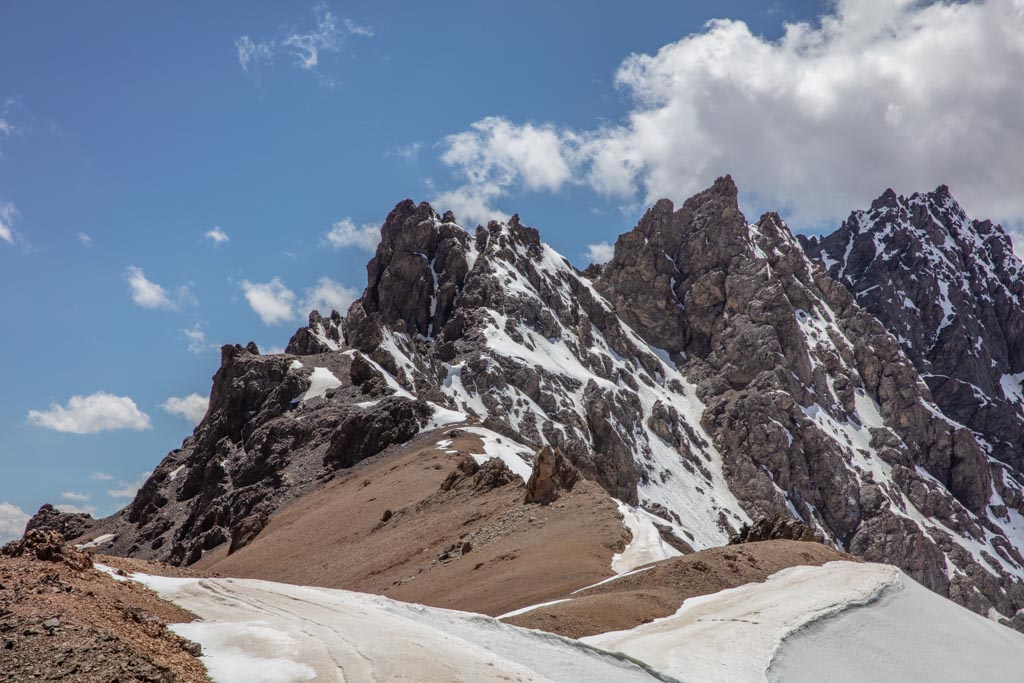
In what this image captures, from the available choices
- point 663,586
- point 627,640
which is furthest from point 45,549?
point 663,586

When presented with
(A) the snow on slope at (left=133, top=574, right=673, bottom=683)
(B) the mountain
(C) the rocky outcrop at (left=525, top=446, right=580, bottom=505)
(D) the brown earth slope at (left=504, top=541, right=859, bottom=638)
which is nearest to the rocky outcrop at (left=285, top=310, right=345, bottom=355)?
(B) the mountain

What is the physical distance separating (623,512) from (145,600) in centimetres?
2770

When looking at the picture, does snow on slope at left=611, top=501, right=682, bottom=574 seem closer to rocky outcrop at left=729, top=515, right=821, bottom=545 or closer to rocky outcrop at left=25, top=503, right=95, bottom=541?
rocky outcrop at left=729, top=515, right=821, bottom=545

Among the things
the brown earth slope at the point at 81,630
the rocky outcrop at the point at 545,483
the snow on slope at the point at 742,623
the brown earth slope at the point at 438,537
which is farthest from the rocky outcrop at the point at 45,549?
the rocky outcrop at the point at 545,483

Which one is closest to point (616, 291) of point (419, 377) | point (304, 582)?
point (419, 377)

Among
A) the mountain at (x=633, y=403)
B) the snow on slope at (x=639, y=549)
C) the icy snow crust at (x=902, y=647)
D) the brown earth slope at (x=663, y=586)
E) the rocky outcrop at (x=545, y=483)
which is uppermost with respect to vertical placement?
the mountain at (x=633, y=403)

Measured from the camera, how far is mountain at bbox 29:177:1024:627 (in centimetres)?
7775

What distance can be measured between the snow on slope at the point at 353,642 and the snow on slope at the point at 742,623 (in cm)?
164

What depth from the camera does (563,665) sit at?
14914mm

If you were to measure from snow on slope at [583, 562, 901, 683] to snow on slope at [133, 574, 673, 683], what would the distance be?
1.64 m

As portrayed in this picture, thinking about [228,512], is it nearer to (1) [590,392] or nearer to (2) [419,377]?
(2) [419,377]

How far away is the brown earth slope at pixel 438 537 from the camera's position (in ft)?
102

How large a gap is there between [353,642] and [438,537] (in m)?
31.1

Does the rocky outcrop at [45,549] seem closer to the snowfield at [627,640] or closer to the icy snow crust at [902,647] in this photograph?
the snowfield at [627,640]
